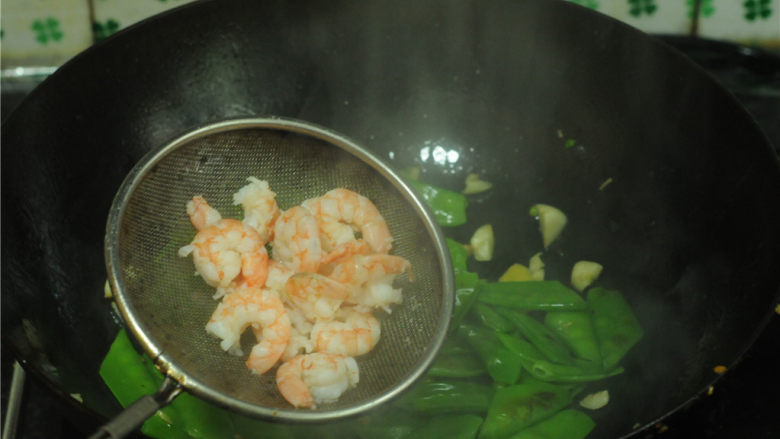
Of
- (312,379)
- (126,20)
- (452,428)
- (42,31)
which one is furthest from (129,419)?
(42,31)

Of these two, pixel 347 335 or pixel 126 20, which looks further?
pixel 126 20

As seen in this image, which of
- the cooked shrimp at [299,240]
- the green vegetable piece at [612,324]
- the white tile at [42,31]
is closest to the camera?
the cooked shrimp at [299,240]

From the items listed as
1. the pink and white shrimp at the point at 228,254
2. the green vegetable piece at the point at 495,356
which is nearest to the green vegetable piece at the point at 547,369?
the green vegetable piece at the point at 495,356

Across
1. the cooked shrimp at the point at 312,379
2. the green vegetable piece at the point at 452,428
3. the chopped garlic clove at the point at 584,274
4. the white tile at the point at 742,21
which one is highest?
the white tile at the point at 742,21

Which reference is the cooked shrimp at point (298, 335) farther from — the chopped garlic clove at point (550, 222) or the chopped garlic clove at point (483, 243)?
the chopped garlic clove at point (550, 222)

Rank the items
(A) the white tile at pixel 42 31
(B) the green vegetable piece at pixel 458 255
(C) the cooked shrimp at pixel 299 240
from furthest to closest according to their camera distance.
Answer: (A) the white tile at pixel 42 31 → (B) the green vegetable piece at pixel 458 255 → (C) the cooked shrimp at pixel 299 240

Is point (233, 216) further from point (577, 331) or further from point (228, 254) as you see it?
point (577, 331)

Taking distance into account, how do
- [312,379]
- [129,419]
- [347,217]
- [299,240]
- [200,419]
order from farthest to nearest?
[347,217], [299,240], [200,419], [312,379], [129,419]
